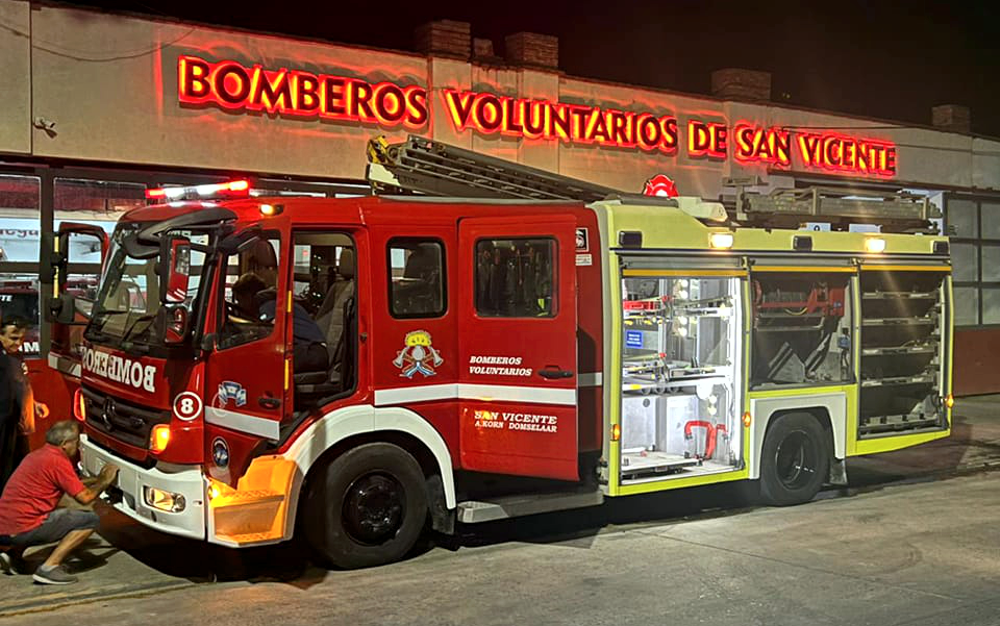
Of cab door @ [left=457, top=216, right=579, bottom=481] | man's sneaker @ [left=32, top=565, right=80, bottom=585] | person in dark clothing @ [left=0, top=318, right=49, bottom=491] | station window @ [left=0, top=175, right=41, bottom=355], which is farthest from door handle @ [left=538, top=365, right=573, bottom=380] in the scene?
station window @ [left=0, top=175, right=41, bottom=355]

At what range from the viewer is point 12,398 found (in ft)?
26.1

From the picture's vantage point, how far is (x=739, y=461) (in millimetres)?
9406

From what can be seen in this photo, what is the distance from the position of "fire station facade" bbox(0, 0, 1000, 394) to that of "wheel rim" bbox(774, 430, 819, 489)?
4.04m

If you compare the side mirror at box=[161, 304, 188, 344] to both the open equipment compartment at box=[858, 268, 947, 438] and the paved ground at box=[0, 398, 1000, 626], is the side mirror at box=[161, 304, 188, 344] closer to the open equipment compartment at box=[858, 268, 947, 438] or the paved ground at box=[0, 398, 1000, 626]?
the paved ground at box=[0, 398, 1000, 626]

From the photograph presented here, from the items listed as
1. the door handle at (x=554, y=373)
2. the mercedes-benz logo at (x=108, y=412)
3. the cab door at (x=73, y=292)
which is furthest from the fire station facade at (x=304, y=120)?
the door handle at (x=554, y=373)

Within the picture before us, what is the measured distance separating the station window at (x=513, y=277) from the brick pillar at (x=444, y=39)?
696cm

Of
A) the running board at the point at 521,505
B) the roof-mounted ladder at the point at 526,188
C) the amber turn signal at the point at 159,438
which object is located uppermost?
the roof-mounted ladder at the point at 526,188

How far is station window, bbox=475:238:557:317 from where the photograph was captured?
7836 millimetres

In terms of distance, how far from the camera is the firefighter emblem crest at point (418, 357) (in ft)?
25.0

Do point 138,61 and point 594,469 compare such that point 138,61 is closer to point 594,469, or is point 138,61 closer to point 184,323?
point 184,323

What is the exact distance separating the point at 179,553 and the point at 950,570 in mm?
5484

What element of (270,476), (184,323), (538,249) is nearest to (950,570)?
(538,249)

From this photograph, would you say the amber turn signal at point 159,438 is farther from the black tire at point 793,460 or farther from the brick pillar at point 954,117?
the brick pillar at point 954,117

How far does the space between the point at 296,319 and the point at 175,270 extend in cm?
95
